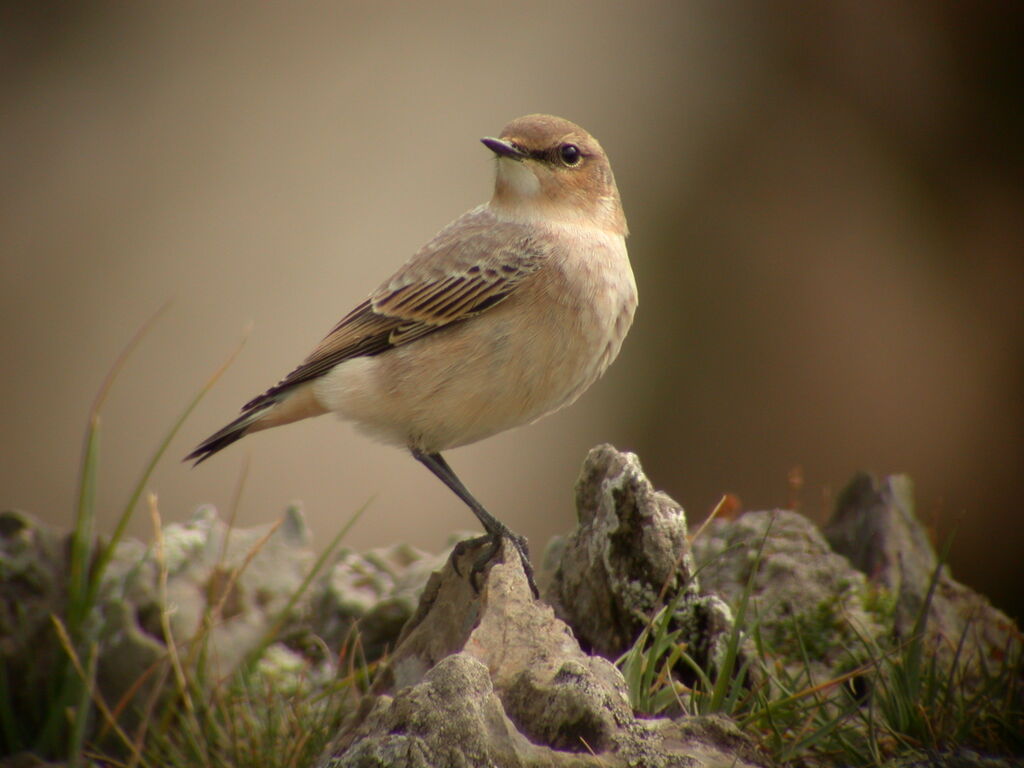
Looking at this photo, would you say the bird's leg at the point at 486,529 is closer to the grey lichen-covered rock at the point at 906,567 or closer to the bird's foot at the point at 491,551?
the bird's foot at the point at 491,551

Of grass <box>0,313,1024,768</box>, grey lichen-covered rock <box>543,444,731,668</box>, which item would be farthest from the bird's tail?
grey lichen-covered rock <box>543,444,731,668</box>

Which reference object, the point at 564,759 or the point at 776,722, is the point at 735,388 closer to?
the point at 776,722

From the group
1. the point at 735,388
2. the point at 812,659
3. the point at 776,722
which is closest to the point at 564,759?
the point at 776,722

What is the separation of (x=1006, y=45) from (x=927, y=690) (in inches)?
205

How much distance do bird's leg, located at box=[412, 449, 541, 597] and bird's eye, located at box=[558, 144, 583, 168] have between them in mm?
1435

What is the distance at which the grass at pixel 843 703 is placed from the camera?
3.21 meters

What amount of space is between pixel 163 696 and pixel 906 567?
338cm

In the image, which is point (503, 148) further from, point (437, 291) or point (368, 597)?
point (368, 597)

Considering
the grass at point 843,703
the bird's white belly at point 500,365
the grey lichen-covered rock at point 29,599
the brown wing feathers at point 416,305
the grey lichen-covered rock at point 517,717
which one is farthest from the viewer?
the grey lichen-covered rock at point 29,599

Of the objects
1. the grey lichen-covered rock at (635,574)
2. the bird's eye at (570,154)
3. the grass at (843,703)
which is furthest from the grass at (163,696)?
the bird's eye at (570,154)

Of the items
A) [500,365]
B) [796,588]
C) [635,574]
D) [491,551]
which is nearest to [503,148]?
[500,365]

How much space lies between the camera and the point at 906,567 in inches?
183

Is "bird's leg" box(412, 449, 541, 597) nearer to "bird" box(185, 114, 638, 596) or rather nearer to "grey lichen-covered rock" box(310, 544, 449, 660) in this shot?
"bird" box(185, 114, 638, 596)

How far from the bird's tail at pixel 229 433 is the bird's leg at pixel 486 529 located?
0.71 meters
